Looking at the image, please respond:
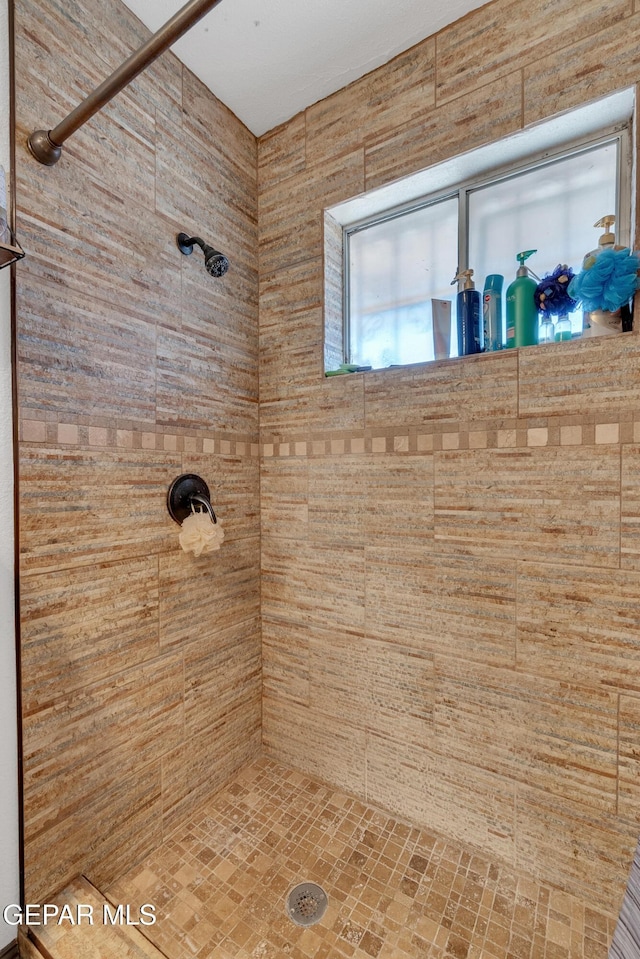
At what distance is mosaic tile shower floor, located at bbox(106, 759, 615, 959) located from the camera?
105 centimetres

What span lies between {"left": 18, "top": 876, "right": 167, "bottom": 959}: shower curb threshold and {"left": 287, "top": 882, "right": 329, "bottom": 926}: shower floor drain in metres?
0.33

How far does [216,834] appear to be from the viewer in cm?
136

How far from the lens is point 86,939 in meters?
0.98

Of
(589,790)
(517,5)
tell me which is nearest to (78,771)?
(589,790)

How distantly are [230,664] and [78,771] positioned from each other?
0.56 m

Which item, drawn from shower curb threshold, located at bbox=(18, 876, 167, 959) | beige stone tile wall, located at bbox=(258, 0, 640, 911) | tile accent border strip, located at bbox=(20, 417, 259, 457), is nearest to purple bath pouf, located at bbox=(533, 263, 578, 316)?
beige stone tile wall, located at bbox=(258, 0, 640, 911)

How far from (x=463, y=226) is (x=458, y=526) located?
3.21 ft

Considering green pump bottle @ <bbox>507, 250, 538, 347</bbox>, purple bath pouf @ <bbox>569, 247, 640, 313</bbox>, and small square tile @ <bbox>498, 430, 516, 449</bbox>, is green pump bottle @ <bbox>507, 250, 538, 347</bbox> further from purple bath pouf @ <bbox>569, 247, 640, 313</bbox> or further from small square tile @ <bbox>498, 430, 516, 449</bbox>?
small square tile @ <bbox>498, 430, 516, 449</bbox>

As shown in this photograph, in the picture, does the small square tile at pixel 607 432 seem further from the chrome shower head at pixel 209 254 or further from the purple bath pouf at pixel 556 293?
the chrome shower head at pixel 209 254

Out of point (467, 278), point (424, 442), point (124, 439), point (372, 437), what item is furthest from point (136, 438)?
point (467, 278)

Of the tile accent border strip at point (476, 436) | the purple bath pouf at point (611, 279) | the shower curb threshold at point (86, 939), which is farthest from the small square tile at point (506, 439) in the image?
the shower curb threshold at point (86, 939)

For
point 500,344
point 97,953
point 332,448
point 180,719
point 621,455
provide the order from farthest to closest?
1. point 332,448
2. point 180,719
3. point 500,344
4. point 621,455
5. point 97,953

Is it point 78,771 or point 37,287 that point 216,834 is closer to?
point 78,771

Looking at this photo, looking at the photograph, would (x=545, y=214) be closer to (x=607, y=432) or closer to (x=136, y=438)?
(x=607, y=432)
